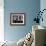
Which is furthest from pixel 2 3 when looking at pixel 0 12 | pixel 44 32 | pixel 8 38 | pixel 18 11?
pixel 44 32

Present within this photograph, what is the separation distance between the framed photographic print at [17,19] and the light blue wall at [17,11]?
125 millimetres

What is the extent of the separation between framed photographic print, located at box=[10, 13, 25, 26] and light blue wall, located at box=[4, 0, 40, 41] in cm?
12

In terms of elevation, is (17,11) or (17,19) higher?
(17,11)

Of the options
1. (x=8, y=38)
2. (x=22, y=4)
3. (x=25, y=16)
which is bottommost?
(x=8, y=38)

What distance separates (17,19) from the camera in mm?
5742

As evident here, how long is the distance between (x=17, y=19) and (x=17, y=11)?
1.09ft

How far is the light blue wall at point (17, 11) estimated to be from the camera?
5.68 m

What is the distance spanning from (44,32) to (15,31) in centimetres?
291

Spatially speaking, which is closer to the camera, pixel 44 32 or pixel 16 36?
pixel 44 32

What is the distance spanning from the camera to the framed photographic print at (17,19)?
18.7 feet

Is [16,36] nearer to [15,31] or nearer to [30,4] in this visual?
[15,31]

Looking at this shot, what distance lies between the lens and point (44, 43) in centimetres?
291

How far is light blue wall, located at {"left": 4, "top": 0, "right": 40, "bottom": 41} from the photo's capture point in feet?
18.6

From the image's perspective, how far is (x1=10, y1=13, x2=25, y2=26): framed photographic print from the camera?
5.71 metres
